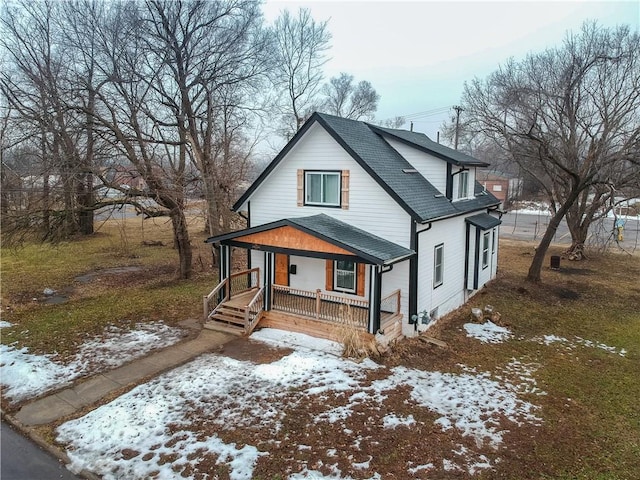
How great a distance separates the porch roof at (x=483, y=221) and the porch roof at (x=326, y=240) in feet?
15.7

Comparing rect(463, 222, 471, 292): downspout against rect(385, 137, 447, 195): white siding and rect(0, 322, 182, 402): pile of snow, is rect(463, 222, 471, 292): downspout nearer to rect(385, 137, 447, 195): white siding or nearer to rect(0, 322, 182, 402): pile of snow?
rect(385, 137, 447, 195): white siding

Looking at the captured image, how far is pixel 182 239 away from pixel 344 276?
8456mm

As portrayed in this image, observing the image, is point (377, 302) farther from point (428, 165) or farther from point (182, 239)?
point (182, 239)

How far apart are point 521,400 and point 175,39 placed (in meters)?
17.8

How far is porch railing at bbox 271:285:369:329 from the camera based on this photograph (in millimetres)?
11758

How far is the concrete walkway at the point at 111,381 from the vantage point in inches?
322

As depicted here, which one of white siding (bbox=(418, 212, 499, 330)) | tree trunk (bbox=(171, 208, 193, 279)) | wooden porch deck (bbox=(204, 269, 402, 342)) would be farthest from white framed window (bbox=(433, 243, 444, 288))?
tree trunk (bbox=(171, 208, 193, 279))

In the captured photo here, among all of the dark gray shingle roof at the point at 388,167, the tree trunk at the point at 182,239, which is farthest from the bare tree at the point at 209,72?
the dark gray shingle roof at the point at 388,167

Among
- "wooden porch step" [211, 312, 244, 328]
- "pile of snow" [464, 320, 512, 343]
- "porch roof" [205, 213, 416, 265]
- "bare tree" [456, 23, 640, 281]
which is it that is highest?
"bare tree" [456, 23, 640, 281]

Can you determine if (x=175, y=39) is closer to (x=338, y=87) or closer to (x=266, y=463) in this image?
(x=266, y=463)

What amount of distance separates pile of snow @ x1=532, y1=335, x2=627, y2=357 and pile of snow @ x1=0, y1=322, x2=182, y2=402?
33.8 feet

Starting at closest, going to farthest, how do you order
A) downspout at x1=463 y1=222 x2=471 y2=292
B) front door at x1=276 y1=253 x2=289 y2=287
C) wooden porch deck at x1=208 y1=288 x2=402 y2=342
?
wooden porch deck at x1=208 y1=288 x2=402 y2=342 → front door at x1=276 y1=253 x2=289 y2=287 → downspout at x1=463 y1=222 x2=471 y2=292

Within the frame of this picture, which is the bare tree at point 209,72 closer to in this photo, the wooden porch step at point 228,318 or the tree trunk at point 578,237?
the wooden porch step at point 228,318

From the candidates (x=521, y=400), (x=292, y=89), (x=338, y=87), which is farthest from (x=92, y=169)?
(x=338, y=87)
